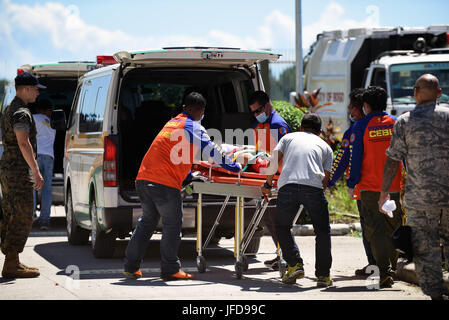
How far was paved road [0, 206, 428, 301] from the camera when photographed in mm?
7906

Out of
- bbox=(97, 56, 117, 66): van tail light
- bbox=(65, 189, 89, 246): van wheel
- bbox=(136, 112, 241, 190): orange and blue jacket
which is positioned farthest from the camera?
bbox=(65, 189, 89, 246): van wheel

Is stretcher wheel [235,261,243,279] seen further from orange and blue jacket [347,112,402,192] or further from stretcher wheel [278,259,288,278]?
orange and blue jacket [347,112,402,192]

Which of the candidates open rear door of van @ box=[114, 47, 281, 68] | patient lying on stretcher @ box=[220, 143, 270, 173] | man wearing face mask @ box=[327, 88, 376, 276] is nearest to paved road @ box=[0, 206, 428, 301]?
man wearing face mask @ box=[327, 88, 376, 276]

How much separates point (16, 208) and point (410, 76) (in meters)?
10.5

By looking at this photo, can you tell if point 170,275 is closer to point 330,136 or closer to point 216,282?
point 216,282

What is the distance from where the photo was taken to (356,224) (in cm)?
1329

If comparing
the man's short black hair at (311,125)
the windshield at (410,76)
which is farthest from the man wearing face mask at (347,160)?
the windshield at (410,76)

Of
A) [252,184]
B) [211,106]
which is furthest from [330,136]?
[252,184]

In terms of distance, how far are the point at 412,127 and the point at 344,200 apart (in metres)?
7.66

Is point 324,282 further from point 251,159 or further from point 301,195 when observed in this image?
point 251,159

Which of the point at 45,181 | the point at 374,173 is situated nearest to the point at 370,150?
the point at 374,173

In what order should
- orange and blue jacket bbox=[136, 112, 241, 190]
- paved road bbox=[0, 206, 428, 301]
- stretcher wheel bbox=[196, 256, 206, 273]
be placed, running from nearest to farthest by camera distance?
paved road bbox=[0, 206, 428, 301]
orange and blue jacket bbox=[136, 112, 241, 190]
stretcher wheel bbox=[196, 256, 206, 273]

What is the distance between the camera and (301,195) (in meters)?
8.44

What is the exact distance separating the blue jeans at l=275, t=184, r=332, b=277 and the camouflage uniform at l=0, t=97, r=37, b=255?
2603 millimetres
